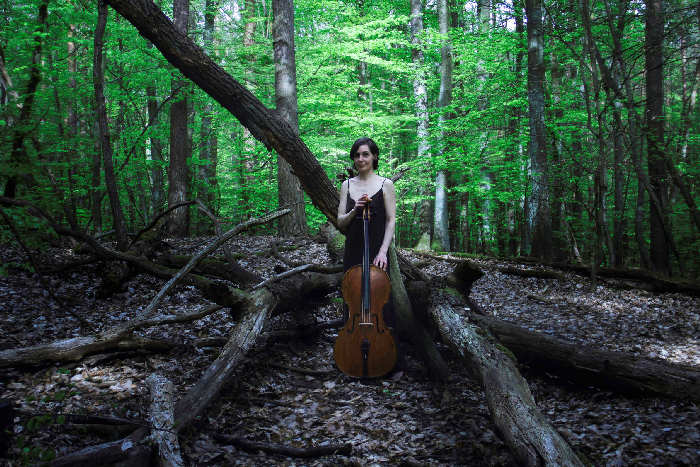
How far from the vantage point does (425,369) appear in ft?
12.7

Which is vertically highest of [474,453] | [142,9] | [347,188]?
[142,9]

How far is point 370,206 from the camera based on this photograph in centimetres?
363

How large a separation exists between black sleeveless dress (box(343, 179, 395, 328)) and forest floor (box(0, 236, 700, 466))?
36.3 inches

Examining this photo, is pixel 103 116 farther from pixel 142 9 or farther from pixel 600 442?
pixel 600 442

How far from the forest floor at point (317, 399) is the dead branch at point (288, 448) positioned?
0.04 metres

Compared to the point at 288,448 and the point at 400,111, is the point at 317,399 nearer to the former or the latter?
the point at 288,448

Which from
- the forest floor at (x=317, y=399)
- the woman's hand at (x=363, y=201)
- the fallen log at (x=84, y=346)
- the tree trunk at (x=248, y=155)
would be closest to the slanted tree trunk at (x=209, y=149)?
the tree trunk at (x=248, y=155)

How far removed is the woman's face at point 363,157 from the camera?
3.71 metres

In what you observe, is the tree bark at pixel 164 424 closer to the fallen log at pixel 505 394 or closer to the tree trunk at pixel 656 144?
the fallen log at pixel 505 394

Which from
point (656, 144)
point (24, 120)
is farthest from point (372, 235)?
point (656, 144)

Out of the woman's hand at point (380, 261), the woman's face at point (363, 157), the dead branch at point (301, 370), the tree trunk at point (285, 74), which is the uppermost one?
the tree trunk at point (285, 74)

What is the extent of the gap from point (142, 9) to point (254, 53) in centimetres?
839

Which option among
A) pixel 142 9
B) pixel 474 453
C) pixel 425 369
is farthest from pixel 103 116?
pixel 474 453

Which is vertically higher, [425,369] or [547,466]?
[547,466]
